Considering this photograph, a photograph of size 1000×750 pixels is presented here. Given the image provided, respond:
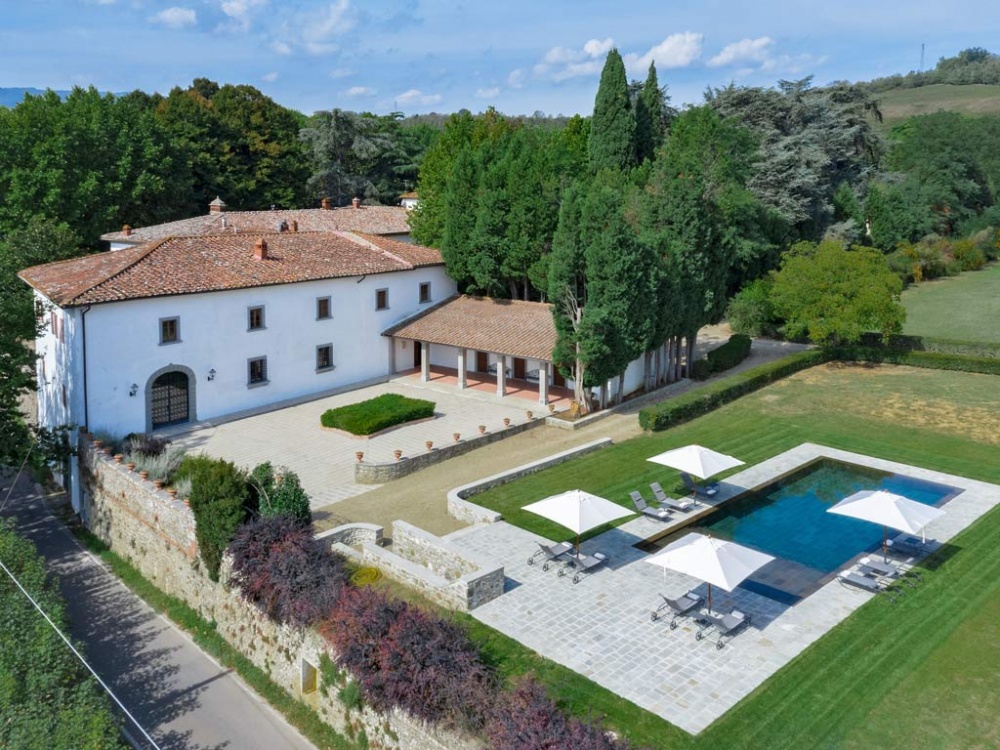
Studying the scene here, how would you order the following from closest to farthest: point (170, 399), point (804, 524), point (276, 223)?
point (804, 524), point (170, 399), point (276, 223)

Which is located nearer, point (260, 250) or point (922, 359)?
point (260, 250)

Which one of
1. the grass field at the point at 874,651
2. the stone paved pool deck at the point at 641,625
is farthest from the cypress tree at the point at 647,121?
the stone paved pool deck at the point at 641,625

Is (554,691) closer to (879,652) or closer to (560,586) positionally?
(560,586)

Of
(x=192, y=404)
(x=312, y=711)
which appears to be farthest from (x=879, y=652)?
(x=192, y=404)

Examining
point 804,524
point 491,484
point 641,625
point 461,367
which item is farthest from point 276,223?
point 641,625

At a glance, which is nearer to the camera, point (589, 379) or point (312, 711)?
point (312, 711)

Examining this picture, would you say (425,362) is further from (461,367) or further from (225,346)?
(225,346)

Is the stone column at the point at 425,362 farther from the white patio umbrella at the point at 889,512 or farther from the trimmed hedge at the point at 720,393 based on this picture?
the white patio umbrella at the point at 889,512
